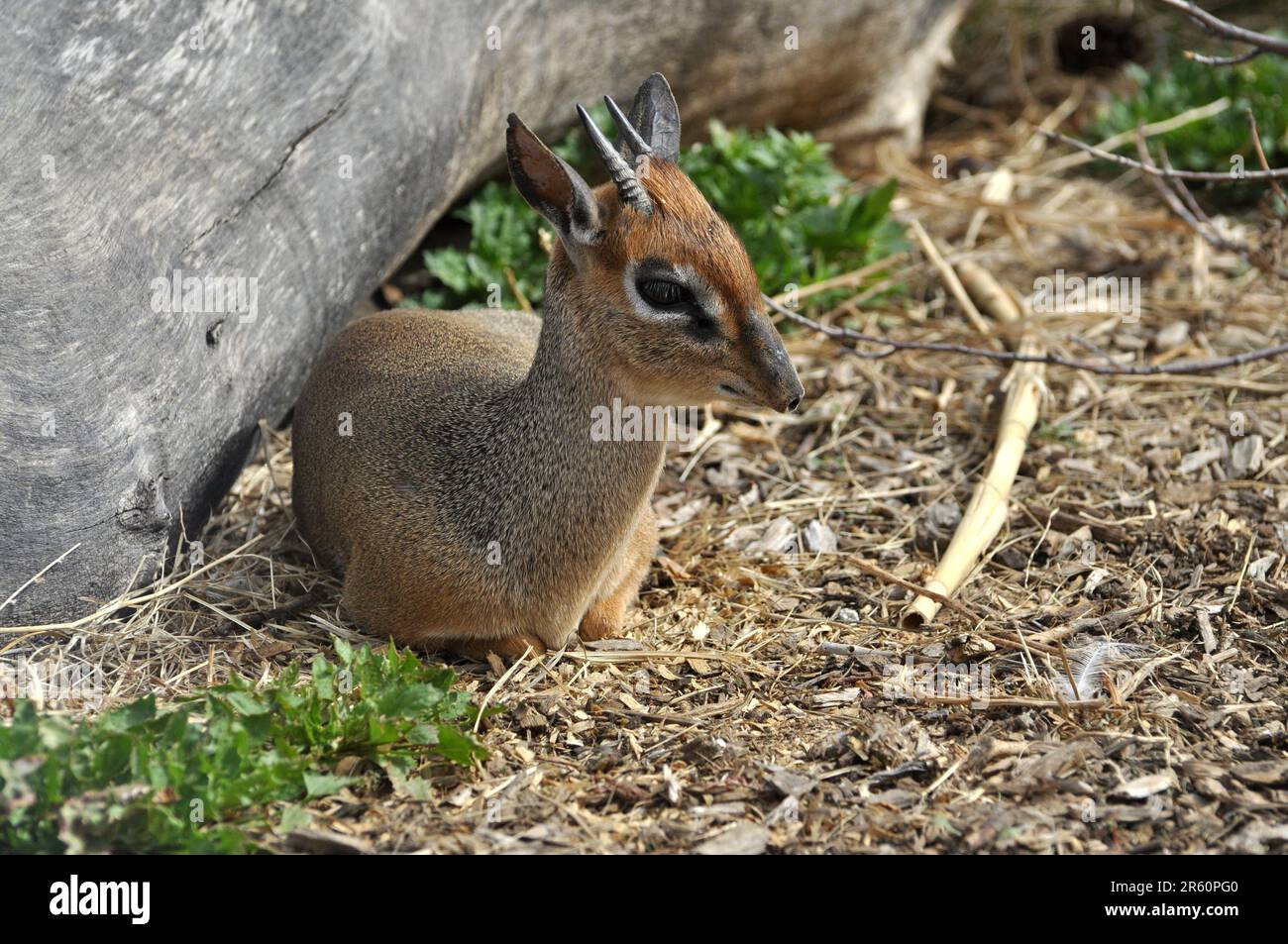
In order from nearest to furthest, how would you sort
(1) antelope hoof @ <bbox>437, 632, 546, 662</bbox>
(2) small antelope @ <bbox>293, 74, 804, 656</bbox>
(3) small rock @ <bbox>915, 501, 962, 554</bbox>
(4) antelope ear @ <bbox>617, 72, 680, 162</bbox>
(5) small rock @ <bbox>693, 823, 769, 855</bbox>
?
(5) small rock @ <bbox>693, 823, 769, 855</bbox>, (2) small antelope @ <bbox>293, 74, 804, 656</bbox>, (4) antelope ear @ <bbox>617, 72, 680, 162</bbox>, (1) antelope hoof @ <bbox>437, 632, 546, 662</bbox>, (3) small rock @ <bbox>915, 501, 962, 554</bbox>

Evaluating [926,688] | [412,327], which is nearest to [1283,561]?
[926,688]

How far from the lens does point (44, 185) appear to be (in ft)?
15.6

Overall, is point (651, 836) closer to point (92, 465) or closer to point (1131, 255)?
point (92, 465)

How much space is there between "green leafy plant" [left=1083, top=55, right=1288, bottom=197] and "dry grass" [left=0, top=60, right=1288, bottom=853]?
4.09 feet

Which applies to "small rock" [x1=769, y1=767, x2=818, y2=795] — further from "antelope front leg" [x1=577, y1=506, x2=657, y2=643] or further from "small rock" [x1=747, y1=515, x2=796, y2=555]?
"small rock" [x1=747, y1=515, x2=796, y2=555]

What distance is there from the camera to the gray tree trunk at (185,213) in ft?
15.7

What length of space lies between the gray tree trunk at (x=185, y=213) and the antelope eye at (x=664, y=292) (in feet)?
6.31

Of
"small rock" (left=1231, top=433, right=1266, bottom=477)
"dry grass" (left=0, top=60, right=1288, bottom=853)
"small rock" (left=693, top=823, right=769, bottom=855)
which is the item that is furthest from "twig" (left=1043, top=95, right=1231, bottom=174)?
"small rock" (left=693, top=823, right=769, bottom=855)

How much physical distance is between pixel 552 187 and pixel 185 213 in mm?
1607

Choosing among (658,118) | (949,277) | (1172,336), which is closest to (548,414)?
(658,118)

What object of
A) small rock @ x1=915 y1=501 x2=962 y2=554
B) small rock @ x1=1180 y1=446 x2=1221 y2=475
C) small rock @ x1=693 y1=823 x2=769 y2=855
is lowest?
small rock @ x1=693 y1=823 x2=769 y2=855

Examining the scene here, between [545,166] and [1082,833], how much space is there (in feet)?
9.14

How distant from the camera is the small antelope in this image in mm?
4648

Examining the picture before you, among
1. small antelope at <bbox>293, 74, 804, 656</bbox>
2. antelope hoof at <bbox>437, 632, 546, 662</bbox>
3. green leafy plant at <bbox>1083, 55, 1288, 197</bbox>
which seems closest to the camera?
small antelope at <bbox>293, 74, 804, 656</bbox>
